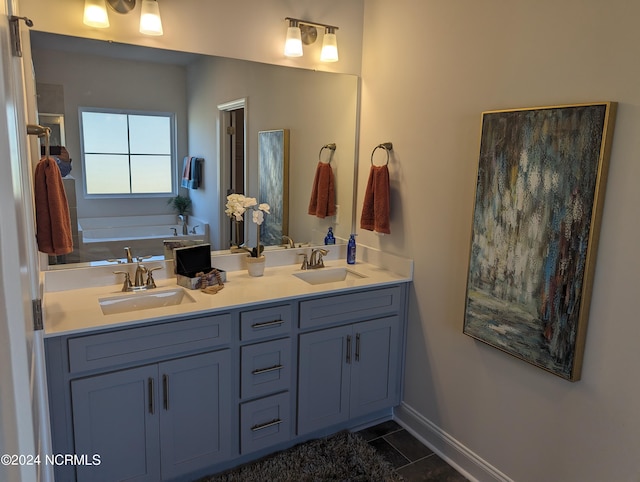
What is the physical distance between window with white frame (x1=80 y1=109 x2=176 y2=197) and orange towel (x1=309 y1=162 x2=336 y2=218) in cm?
88

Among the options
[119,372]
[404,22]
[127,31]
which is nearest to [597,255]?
[404,22]

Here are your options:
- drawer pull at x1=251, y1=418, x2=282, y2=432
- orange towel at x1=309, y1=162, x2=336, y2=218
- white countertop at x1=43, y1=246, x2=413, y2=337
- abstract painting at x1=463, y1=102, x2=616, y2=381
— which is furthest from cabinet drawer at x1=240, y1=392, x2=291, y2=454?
orange towel at x1=309, y1=162, x2=336, y2=218

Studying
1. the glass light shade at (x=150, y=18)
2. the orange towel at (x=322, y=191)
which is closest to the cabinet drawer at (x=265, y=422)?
the orange towel at (x=322, y=191)

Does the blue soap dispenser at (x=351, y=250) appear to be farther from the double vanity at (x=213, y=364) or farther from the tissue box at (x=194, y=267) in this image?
the tissue box at (x=194, y=267)

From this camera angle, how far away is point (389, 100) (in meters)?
2.66

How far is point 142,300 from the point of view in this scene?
2.18m

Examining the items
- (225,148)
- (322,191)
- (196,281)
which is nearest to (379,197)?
(322,191)

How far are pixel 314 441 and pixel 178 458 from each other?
76 cm

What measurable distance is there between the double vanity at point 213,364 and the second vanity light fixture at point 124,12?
116 centimetres

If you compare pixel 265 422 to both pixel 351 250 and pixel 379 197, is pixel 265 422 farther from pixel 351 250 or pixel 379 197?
pixel 379 197

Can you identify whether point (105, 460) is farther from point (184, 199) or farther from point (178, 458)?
point (184, 199)

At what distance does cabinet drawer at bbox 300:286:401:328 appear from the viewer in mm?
2299

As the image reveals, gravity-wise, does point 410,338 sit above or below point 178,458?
above

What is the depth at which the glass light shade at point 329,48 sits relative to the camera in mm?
2654
